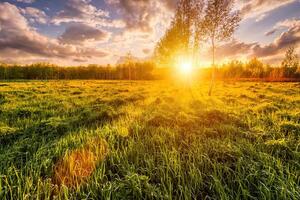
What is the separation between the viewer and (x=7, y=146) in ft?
16.6

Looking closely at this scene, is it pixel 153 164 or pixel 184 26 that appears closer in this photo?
pixel 153 164

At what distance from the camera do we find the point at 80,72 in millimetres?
85875

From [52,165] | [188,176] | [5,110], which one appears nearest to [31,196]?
[52,165]

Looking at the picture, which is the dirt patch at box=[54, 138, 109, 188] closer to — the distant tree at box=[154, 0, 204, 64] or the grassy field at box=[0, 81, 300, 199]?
the grassy field at box=[0, 81, 300, 199]

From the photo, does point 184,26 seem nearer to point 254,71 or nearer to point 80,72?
point 254,71

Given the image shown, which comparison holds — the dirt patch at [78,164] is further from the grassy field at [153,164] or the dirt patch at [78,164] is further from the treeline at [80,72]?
the treeline at [80,72]

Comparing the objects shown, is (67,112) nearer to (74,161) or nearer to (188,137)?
(74,161)

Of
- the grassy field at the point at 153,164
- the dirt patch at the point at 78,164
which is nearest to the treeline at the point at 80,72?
the grassy field at the point at 153,164

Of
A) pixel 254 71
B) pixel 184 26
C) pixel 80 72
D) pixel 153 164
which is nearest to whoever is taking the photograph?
pixel 153 164

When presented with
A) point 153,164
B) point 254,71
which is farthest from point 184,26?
point 254,71

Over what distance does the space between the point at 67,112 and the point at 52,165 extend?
6.02 metres

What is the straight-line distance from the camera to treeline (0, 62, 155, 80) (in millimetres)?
76688

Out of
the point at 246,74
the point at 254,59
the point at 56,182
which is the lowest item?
the point at 56,182

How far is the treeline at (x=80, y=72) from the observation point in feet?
252
